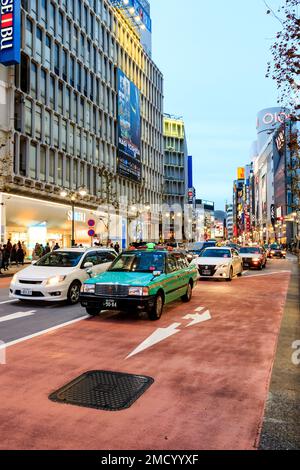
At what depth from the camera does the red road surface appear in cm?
376

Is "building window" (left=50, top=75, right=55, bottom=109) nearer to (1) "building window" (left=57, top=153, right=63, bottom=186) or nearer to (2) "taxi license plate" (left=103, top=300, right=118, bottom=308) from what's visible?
(1) "building window" (left=57, top=153, right=63, bottom=186)

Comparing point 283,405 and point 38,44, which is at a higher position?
point 38,44

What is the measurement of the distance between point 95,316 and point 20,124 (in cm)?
2786

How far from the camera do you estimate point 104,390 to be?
493 cm

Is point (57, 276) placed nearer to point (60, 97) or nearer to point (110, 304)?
point (110, 304)

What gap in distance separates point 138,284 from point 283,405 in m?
4.78

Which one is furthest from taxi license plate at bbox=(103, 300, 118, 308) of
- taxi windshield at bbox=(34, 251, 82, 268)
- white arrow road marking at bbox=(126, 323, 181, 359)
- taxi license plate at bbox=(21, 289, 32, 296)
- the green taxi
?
taxi windshield at bbox=(34, 251, 82, 268)

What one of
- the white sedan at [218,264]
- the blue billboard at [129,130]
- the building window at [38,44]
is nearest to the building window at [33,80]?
the building window at [38,44]

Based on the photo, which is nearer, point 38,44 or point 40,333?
point 40,333

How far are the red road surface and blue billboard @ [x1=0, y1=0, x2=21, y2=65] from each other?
2742 cm

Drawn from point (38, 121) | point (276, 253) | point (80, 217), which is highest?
point (38, 121)

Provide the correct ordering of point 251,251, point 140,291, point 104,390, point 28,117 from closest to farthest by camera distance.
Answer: point 104,390 < point 140,291 < point 251,251 < point 28,117

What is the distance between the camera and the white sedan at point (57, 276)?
1098cm

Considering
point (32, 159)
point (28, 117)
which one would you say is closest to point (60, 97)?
point (28, 117)
